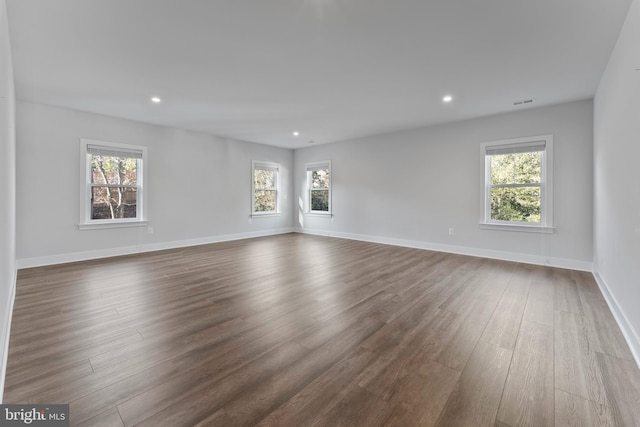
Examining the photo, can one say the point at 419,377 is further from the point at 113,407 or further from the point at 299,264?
the point at 299,264

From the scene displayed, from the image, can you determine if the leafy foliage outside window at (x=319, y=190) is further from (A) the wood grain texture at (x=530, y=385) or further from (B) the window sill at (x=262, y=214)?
(A) the wood grain texture at (x=530, y=385)

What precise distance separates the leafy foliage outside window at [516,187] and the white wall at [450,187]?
0.83ft

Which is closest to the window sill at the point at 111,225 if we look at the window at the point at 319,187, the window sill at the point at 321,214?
the window sill at the point at 321,214

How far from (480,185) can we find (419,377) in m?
4.46

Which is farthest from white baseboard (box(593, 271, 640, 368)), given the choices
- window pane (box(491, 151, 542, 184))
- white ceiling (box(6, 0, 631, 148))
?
white ceiling (box(6, 0, 631, 148))

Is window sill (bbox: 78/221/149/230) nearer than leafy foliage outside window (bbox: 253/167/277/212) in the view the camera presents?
Yes

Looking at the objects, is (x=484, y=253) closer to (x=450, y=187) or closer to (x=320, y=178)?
(x=450, y=187)

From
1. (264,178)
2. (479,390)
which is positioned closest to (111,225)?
(264,178)

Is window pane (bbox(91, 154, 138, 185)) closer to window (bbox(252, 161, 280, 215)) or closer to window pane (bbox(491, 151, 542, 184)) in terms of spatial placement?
window (bbox(252, 161, 280, 215))

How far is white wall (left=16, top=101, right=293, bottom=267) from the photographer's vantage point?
14.5 ft

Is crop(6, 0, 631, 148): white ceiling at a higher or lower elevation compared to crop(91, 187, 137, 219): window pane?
higher

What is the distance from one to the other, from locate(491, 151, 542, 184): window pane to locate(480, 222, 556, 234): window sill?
0.76 meters

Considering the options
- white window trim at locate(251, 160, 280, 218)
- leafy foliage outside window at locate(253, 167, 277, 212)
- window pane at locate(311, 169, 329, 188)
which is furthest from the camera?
window pane at locate(311, 169, 329, 188)

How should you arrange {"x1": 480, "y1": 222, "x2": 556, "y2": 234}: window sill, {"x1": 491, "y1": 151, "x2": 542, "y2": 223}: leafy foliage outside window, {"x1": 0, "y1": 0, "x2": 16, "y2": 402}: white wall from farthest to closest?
1. {"x1": 491, "y1": 151, "x2": 542, "y2": 223}: leafy foliage outside window
2. {"x1": 480, "y1": 222, "x2": 556, "y2": 234}: window sill
3. {"x1": 0, "y1": 0, "x2": 16, "y2": 402}: white wall
